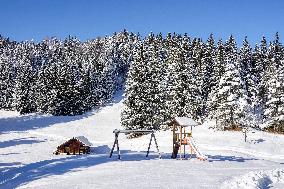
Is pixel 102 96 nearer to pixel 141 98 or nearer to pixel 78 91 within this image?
pixel 78 91

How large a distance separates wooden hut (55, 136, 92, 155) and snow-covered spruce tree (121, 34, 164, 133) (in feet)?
38.3

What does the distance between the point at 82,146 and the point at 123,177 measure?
3050cm

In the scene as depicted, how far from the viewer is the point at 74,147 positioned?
52812 millimetres

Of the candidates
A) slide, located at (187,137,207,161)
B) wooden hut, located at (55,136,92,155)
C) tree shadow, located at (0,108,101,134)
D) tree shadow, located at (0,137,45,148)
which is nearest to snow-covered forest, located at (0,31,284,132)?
tree shadow, located at (0,108,101,134)

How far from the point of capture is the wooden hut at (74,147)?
5241 centimetres

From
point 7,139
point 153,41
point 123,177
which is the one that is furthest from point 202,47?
point 123,177

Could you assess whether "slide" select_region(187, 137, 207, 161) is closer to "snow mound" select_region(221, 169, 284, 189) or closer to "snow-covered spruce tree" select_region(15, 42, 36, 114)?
"snow mound" select_region(221, 169, 284, 189)

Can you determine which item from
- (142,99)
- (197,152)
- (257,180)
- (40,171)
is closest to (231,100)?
(142,99)

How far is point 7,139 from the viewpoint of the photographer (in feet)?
232

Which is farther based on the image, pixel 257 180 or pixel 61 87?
pixel 61 87

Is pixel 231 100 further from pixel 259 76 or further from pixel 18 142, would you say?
pixel 259 76

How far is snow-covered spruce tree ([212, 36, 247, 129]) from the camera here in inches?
2175

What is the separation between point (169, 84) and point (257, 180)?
169 feet

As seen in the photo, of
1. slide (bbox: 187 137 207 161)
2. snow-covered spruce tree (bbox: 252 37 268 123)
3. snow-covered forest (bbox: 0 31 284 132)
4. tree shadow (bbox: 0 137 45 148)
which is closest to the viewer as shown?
slide (bbox: 187 137 207 161)
